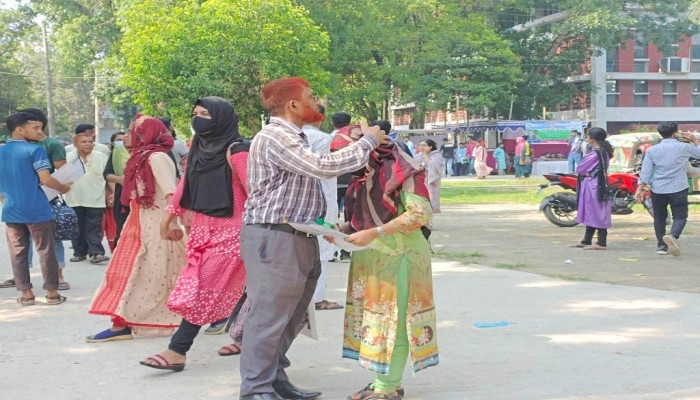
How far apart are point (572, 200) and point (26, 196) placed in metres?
9.39

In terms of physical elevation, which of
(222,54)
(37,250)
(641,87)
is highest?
(222,54)

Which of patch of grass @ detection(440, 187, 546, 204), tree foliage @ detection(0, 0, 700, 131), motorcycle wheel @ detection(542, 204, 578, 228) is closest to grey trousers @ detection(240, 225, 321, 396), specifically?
motorcycle wheel @ detection(542, 204, 578, 228)

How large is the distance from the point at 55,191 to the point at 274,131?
437 centimetres

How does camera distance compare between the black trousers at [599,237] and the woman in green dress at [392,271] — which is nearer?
the woman in green dress at [392,271]

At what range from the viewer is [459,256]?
37.3 ft

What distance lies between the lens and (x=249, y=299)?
15.3 feet

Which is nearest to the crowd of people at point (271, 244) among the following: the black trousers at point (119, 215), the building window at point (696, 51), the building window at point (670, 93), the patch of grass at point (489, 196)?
the black trousers at point (119, 215)

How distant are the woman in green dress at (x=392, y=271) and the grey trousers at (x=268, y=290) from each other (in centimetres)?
34

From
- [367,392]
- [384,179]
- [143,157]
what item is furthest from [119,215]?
[384,179]

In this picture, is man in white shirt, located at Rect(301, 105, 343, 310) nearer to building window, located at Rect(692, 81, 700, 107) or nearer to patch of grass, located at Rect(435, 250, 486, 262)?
patch of grass, located at Rect(435, 250, 486, 262)

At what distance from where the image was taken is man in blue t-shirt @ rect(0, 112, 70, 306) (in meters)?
8.05

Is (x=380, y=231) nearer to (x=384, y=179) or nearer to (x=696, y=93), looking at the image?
(x=384, y=179)

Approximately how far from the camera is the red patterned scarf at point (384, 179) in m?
4.62

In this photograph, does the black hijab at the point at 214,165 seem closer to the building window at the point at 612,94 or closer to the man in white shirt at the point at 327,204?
the man in white shirt at the point at 327,204
